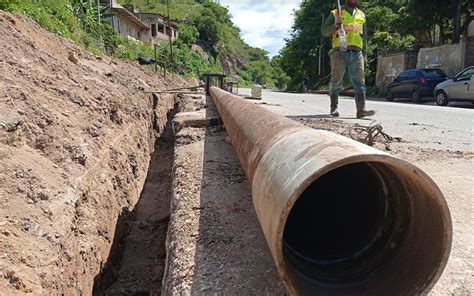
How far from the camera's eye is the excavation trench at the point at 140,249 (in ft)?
11.3

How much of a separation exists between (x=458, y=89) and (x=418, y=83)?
3431 millimetres

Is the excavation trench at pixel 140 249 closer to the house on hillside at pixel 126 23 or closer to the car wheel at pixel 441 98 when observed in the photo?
the car wheel at pixel 441 98

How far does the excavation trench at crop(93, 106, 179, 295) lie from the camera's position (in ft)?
11.3

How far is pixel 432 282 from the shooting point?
1.54 meters

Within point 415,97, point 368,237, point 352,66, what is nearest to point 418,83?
point 415,97

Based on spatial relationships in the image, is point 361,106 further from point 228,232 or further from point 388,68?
point 388,68

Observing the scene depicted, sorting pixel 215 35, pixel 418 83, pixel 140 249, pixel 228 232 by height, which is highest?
pixel 215 35

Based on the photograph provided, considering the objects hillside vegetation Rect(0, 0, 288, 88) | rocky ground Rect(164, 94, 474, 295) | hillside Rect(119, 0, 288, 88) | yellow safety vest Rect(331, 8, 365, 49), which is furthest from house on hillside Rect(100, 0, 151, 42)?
rocky ground Rect(164, 94, 474, 295)

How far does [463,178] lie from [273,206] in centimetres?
260

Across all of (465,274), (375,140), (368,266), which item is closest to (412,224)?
(368,266)

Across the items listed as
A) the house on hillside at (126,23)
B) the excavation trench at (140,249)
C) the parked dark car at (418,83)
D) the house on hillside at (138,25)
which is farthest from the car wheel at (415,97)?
the house on hillside at (126,23)

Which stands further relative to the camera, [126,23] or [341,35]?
[126,23]

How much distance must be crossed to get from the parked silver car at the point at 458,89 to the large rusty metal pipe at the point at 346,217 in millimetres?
13155

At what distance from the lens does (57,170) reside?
10.9 feet
